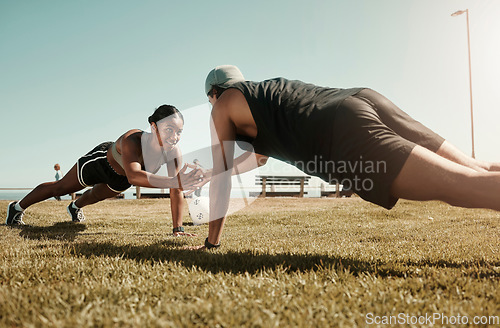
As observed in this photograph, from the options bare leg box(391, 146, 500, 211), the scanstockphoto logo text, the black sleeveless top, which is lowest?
the scanstockphoto logo text

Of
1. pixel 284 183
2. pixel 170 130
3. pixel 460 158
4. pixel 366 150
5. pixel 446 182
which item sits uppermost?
pixel 170 130

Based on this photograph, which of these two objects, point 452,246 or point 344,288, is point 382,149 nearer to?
point 344,288

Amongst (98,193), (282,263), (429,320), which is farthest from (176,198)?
(429,320)

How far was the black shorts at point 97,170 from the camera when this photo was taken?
635 centimetres

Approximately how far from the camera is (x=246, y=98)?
9.32ft

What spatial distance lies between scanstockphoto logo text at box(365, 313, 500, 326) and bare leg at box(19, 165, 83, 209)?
21.4ft

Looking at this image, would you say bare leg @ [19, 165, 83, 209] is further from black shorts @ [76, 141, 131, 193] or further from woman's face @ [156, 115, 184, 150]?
woman's face @ [156, 115, 184, 150]

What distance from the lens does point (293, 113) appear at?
2.67m

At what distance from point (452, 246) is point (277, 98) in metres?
2.87

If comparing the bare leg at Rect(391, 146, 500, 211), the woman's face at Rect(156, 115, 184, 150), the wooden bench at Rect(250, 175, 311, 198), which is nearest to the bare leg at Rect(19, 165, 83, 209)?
the woman's face at Rect(156, 115, 184, 150)

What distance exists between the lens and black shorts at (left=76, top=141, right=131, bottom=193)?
6.35 meters

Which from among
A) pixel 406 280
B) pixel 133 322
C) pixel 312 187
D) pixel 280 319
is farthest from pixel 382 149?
pixel 312 187

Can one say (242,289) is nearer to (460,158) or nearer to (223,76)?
(223,76)

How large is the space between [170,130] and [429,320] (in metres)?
4.62
